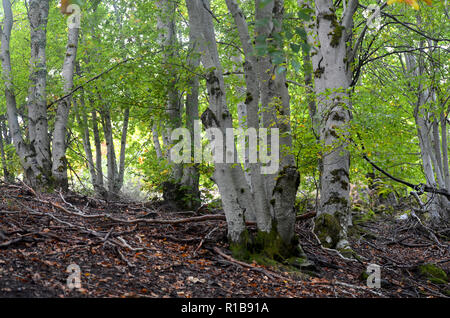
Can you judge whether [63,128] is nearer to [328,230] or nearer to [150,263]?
[150,263]

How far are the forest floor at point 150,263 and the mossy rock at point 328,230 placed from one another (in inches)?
6.1

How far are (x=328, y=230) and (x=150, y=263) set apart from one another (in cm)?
338

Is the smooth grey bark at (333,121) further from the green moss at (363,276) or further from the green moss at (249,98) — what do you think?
the green moss at (249,98)

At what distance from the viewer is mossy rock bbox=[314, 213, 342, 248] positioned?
21.3 ft

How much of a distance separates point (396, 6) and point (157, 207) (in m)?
7.72

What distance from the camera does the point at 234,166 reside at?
5.14 metres

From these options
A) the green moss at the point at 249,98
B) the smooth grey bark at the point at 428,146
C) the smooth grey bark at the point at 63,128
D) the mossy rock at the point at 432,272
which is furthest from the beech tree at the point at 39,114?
the smooth grey bark at the point at 428,146

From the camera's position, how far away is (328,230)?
21.5 ft

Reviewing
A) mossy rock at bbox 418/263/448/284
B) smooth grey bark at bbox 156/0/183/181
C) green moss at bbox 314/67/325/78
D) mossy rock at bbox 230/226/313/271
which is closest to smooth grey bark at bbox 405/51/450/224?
green moss at bbox 314/67/325/78

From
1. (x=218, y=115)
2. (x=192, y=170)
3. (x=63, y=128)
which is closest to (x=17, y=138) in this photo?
→ (x=63, y=128)

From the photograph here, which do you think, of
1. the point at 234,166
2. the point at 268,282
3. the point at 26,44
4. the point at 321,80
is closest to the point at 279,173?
the point at 234,166

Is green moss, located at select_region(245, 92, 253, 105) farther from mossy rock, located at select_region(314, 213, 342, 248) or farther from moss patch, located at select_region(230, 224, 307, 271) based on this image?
mossy rock, located at select_region(314, 213, 342, 248)

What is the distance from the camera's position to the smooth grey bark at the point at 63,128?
8469 mm

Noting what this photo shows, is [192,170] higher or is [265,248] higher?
[192,170]
